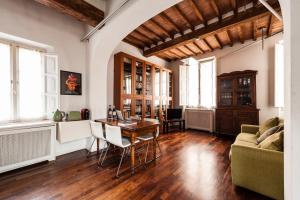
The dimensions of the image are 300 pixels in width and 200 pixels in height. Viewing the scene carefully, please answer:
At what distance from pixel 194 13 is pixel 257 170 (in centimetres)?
310

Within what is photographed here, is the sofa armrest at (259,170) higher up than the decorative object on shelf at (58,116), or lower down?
lower down

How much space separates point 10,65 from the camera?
2715mm

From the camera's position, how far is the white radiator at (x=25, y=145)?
2.35 m

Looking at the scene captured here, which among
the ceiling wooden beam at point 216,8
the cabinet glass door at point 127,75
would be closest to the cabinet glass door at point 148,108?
the cabinet glass door at point 127,75

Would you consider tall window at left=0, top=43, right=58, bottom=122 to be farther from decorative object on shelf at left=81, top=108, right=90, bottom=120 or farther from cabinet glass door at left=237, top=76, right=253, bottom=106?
cabinet glass door at left=237, top=76, right=253, bottom=106

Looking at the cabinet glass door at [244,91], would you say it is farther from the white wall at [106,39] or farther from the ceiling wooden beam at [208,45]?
the white wall at [106,39]

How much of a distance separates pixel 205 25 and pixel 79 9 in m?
2.75

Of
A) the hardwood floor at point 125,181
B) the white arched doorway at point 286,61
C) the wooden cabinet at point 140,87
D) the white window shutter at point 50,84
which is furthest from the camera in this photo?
the wooden cabinet at point 140,87

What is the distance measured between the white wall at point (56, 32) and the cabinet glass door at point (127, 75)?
41.4 inches

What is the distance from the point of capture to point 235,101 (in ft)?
15.4

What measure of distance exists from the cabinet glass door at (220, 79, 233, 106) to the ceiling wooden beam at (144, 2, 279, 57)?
1977 millimetres

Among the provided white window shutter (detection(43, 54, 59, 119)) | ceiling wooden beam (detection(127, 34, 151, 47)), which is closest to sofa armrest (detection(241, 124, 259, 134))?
ceiling wooden beam (detection(127, 34, 151, 47))

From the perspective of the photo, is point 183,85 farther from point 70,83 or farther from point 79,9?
point 79,9

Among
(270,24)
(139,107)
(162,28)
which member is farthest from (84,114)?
(270,24)
